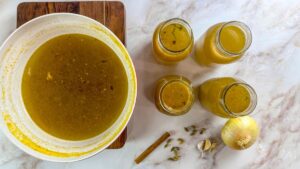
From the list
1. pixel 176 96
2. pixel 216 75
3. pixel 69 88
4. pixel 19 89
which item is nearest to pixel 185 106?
pixel 176 96

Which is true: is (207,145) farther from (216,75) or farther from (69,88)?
(69,88)

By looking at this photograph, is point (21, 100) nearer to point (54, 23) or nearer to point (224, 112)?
point (54, 23)

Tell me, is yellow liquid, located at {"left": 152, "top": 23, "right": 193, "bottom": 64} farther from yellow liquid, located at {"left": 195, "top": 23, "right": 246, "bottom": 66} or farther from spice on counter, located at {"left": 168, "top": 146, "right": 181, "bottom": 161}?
spice on counter, located at {"left": 168, "top": 146, "right": 181, "bottom": 161}

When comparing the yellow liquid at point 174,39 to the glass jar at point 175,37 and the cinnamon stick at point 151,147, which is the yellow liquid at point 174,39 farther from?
the cinnamon stick at point 151,147

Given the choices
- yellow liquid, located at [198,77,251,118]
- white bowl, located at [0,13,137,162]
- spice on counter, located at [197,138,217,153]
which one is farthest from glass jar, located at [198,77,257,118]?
white bowl, located at [0,13,137,162]

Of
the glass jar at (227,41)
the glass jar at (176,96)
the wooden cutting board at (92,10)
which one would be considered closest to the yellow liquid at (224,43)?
the glass jar at (227,41)

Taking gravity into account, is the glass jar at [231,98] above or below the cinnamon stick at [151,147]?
above
